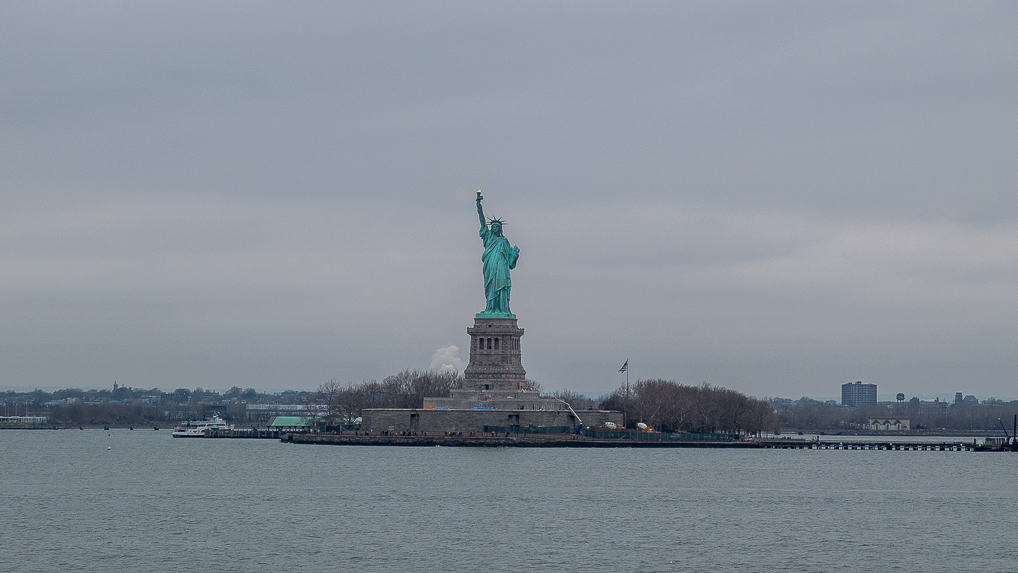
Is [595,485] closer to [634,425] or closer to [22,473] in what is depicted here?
[22,473]

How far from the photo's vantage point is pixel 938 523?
53000 mm

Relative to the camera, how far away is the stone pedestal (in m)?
102

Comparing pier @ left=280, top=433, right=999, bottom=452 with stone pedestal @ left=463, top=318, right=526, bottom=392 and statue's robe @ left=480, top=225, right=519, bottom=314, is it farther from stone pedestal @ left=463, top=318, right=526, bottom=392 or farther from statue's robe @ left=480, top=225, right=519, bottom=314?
statue's robe @ left=480, top=225, right=519, bottom=314

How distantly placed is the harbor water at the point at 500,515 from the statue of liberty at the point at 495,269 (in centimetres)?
1877

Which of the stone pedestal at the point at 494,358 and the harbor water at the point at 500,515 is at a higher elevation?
the stone pedestal at the point at 494,358

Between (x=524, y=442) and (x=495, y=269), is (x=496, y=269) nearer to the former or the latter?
(x=495, y=269)

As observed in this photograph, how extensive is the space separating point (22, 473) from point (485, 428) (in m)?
32.0

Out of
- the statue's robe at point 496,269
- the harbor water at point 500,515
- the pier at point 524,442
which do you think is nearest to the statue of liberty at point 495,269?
the statue's robe at point 496,269

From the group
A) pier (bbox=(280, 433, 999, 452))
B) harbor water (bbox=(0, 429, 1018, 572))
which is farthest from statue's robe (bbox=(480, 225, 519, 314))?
harbor water (bbox=(0, 429, 1018, 572))

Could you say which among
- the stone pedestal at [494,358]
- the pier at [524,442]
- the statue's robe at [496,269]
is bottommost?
the pier at [524,442]

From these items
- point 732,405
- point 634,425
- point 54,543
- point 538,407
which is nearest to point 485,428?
point 538,407

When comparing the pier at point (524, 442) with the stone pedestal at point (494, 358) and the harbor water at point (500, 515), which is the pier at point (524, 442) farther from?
the harbor water at point (500, 515)

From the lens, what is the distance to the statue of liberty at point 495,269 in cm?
10319

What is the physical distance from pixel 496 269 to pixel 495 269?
9 cm
